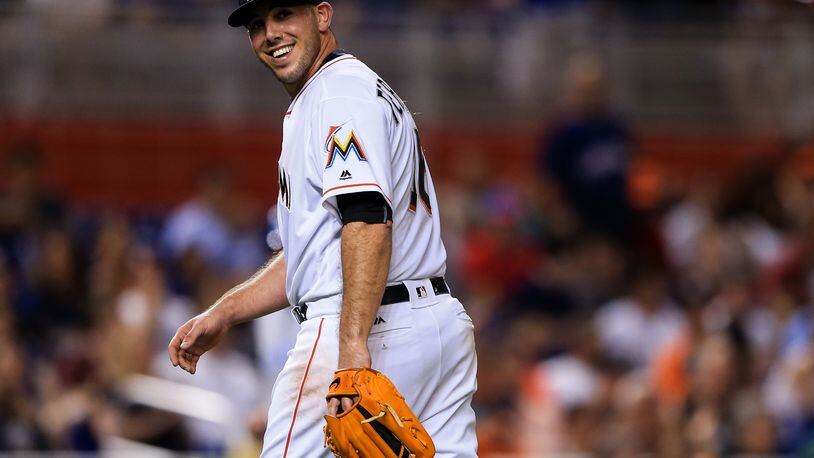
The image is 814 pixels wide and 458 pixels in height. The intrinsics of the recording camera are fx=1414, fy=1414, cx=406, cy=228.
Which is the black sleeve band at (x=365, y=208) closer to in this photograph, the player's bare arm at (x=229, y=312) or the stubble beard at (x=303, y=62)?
the stubble beard at (x=303, y=62)

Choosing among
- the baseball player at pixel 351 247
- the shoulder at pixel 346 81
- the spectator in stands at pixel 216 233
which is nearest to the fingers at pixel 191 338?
the baseball player at pixel 351 247

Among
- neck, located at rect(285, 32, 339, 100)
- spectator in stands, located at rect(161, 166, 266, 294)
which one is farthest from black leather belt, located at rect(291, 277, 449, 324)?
spectator in stands, located at rect(161, 166, 266, 294)

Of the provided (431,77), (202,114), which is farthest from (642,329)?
(202,114)

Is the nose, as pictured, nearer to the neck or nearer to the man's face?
the man's face

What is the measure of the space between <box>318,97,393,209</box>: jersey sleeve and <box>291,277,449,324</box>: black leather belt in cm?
35

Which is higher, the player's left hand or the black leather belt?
the black leather belt

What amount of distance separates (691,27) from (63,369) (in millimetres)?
7471

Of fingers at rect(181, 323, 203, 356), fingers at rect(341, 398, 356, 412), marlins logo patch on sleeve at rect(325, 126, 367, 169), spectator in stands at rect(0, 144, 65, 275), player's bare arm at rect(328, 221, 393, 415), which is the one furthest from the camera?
spectator in stands at rect(0, 144, 65, 275)

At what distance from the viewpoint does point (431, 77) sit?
13383mm

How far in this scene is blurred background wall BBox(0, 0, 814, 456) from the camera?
9.37 m

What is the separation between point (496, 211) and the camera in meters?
12.3

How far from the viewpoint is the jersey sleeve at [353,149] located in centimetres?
430

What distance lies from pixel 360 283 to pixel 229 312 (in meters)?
A: 0.95

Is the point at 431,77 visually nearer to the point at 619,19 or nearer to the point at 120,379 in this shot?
the point at 619,19
